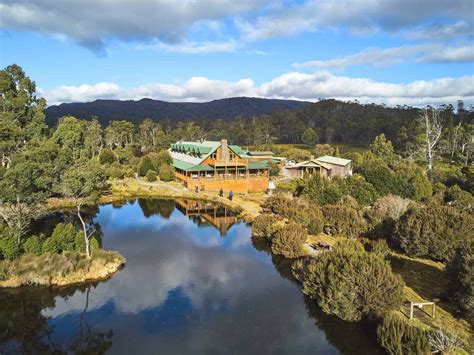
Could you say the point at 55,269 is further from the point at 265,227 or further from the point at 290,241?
the point at 265,227

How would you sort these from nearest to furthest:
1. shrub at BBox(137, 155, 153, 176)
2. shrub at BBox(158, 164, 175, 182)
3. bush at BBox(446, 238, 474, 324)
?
bush at BBox(446, 238, 474, 324), shrub at BBox(158, 164, 175, 182), shrub at BBox(137, 155, 153, 176)

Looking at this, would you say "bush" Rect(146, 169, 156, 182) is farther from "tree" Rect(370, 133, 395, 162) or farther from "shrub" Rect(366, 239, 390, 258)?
"tree" Rect(370, 133, 395, 162)

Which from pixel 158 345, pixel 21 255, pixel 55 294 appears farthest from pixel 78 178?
pixel 158 345

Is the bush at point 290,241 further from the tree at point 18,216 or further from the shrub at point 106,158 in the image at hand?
the shrub at point 106,158

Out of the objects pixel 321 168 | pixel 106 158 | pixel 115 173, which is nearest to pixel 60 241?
pixel 115 173

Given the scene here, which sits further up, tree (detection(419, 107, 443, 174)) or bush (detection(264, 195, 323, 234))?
tree (detection(419, 107, 443, 174))

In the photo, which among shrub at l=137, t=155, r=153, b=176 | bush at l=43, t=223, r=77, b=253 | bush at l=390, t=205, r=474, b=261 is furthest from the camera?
shrub at l=137, t=155, r=153, b=176

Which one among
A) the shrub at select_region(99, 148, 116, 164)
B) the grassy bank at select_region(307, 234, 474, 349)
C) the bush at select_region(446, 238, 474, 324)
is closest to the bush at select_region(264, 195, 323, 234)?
the grassy bank at select_region(307, 234, 474, 349)
